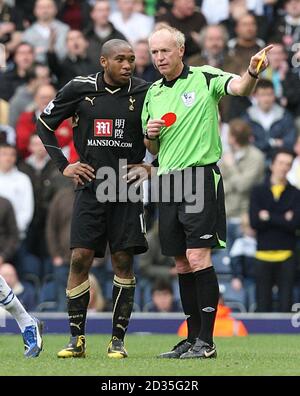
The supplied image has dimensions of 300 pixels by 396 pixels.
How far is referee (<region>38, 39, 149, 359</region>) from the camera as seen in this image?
885 centimetres

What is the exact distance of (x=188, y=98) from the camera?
8766 millimetres

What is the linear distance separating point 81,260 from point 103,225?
0.31m

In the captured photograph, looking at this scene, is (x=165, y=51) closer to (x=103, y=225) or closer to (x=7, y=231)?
(x=103, y=225)

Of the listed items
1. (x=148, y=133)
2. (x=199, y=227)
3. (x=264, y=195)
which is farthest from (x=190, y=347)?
(x=264, y=195)

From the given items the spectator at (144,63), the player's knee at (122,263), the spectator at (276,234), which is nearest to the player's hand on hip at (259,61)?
the player's knee at (122,263)

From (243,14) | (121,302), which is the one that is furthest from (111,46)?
(243,14)

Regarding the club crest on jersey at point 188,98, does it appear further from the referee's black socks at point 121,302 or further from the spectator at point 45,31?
the spectator at point 45,31

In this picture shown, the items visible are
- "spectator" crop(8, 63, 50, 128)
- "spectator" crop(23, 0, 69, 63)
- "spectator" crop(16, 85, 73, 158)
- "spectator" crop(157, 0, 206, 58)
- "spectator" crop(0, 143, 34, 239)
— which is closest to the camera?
"spectator" crop(0, 143, 34, 239)

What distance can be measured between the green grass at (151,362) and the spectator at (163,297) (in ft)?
9.24

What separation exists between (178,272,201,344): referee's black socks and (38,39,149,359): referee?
394 mm

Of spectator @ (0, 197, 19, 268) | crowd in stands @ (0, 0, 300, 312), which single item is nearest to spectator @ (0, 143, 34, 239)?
crowd in stands @ (0, 0, 300, 312)

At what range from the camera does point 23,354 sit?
9.30 metres

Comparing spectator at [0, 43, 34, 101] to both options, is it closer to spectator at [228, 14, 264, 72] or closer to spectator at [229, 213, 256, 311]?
spectator at [228, 14, 264, 72]
